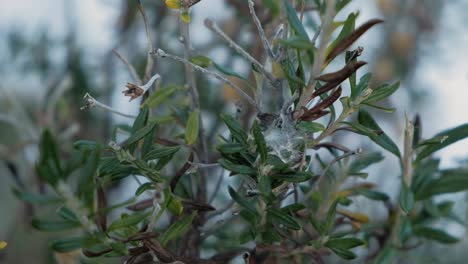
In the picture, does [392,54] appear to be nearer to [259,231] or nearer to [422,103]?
[422,103]

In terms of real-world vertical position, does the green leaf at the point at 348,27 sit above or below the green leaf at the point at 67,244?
above

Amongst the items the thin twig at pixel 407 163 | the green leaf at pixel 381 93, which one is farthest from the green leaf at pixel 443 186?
the green leaf at pixel 381 93

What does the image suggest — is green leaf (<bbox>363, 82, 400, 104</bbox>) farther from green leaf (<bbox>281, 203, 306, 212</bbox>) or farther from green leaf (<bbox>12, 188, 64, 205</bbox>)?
green leaf (<bbox>12, 188, 64, 205</bbox>)

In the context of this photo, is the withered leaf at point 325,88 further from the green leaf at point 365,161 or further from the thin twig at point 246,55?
the green leaf at point 365,161

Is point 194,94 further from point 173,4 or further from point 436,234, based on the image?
point 436,234

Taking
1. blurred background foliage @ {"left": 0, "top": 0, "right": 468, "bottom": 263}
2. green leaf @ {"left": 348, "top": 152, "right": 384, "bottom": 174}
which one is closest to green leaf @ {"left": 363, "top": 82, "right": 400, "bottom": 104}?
green leaf @ {"left": 348, "top": 152, "right": 384, "bottom": 174}

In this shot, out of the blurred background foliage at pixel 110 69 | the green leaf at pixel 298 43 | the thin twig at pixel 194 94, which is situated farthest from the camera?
the blurred background foliage at pixel 110 69
